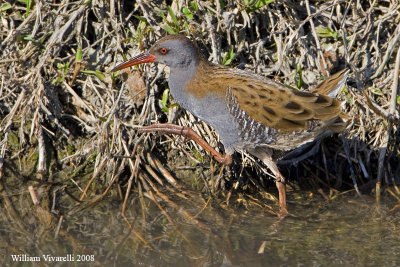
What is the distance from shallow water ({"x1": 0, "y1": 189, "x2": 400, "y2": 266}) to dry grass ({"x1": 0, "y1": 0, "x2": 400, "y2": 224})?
11.8 inches

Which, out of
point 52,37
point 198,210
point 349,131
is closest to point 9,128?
point 52,37

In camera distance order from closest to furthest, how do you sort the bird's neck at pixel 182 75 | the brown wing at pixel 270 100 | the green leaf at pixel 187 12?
1. the brown wing at pixel 270 100
2. the bird's neck at pixel 182 75
3. the green leaf at pixel 187 12

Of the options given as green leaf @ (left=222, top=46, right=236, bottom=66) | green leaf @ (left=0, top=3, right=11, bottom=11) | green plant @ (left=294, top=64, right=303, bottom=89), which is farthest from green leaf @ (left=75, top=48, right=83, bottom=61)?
green plant @ (left=294, top=64, right=303, bottom=89)

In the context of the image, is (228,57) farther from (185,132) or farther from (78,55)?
(78,55)

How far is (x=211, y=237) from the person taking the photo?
3.60m

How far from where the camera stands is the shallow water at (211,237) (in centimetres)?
330

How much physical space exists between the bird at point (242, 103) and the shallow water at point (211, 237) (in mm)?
542

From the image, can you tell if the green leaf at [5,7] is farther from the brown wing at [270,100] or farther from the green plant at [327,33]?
the green plant at [327,33]

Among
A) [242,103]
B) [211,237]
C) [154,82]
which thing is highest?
[154,82]

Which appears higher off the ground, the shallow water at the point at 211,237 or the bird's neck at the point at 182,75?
the bird's neck at the point at 182,75

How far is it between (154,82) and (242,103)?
2.92 ft

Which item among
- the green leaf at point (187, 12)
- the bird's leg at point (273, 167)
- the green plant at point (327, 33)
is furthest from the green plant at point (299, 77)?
the green leaf at point (187, 12)

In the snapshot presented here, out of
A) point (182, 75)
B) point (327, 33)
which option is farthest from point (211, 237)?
point (327, 33)

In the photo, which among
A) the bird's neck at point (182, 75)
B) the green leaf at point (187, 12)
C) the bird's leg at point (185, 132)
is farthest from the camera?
the green leaf at point (187, 12)
